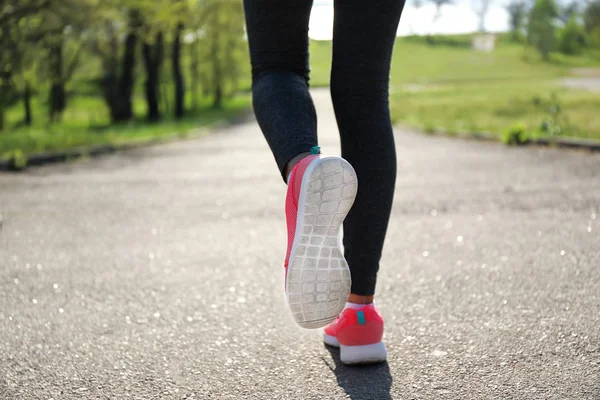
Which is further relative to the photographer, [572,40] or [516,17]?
[516,17]

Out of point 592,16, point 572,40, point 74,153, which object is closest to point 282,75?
point 74,153

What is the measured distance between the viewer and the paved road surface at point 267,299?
1.71 metres

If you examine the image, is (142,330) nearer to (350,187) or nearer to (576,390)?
(350,187)

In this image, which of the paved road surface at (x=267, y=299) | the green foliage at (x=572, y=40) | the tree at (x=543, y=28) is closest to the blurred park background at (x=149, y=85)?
the paved road surface at (x=267, y=299)

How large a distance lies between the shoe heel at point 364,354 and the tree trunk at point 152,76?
1947cm

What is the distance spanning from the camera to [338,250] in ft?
5.25

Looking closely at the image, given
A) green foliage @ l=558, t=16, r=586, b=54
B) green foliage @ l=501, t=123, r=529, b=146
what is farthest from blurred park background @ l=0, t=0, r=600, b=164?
green foliage @ l=558, t=16, r=586, b=54

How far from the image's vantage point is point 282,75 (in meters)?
1.79

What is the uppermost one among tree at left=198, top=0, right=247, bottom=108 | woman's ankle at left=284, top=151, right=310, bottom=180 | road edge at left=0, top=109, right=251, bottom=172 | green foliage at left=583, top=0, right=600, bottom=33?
woman's ankle at left=284, top=151, right=310, bottom=180

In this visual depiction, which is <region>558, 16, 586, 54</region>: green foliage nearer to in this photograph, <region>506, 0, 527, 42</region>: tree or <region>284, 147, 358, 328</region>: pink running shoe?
<region>506, 0, 527, 42</region>: tree

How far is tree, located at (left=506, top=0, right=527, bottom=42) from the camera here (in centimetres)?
10689

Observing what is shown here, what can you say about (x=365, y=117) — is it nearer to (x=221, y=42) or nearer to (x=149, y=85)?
(x=149, y=85)

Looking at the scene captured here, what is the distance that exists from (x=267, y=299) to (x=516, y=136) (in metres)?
6.83

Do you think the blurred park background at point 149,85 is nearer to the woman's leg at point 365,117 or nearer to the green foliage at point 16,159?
the green foliage at point 16,159
